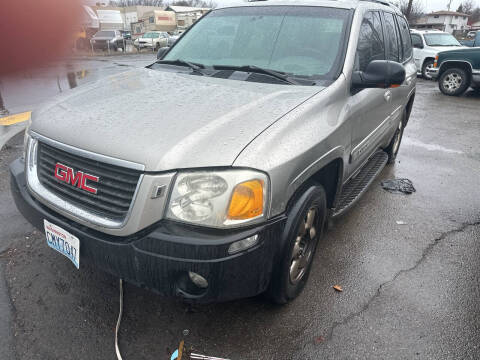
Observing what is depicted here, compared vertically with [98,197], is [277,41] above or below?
above

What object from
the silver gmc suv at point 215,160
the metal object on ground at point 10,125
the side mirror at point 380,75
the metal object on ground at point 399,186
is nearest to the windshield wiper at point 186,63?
the silver gmc suv at point 215,160

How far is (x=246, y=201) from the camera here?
169cm

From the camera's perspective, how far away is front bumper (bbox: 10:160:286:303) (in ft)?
5.37

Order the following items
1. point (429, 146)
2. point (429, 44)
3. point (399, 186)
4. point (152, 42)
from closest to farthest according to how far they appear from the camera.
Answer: point (399, 186) < point (429, 146) < point (429, 44) < point (152, 42)

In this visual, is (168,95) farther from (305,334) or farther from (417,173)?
(417,173)

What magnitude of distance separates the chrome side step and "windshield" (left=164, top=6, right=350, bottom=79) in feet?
3.64

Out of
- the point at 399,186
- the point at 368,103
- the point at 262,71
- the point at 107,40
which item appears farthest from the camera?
the point at 107,40

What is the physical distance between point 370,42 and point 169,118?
6.78ft

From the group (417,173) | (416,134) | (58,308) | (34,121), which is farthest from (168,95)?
(416,134)

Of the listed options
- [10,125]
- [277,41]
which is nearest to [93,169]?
[277,41]

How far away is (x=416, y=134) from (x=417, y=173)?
227 centimetres

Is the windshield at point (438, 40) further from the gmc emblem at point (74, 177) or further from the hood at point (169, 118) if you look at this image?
the gmc emblem at point (74, 177)

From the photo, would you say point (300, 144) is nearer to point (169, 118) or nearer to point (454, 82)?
point (169, 118)

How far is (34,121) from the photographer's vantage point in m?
2.24
